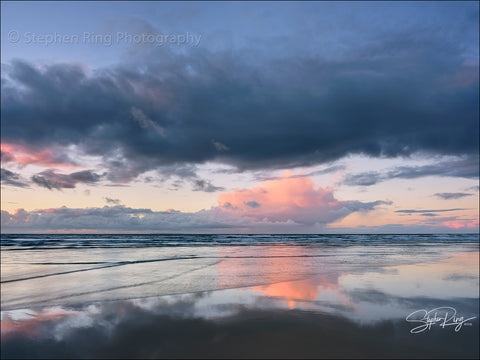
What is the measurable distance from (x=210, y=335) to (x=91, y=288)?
6.17 m

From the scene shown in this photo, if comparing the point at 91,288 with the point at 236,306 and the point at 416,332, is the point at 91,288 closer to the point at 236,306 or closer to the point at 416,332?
the point at 236,306

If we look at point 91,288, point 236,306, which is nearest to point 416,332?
point 236,306

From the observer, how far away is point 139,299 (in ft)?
27.4

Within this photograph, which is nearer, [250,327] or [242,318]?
[250,327]

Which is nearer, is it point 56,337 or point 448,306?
point 56,337

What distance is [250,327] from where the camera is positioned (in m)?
5.99
